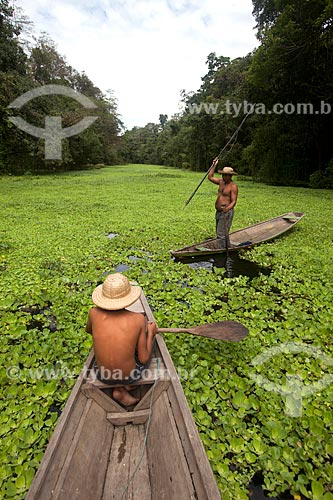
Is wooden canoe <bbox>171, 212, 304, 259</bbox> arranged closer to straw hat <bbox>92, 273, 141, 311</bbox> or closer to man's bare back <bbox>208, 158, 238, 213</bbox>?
man's bare back <bbox>208, 158, 238, 213</bbox>

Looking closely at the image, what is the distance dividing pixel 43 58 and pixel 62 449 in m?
32.7

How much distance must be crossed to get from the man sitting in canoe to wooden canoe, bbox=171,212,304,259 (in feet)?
12.0

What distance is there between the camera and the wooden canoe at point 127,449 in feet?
5.31

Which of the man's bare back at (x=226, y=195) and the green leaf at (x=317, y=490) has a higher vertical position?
the man's bare back at (x=226, y=195)

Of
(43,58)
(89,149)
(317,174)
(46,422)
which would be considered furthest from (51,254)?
(89,149)

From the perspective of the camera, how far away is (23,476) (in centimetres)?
201

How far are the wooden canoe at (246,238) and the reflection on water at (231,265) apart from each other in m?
0.14

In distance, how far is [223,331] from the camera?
3.17 metres

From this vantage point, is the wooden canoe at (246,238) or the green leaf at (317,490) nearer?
the green leaf at (317,490)

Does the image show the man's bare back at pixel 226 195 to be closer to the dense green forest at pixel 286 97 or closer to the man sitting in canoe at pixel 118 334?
the man sitting in canoe at pixel 118 334

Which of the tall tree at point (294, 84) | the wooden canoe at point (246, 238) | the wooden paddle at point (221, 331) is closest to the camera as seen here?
the wooden paddle at point (221, 331)

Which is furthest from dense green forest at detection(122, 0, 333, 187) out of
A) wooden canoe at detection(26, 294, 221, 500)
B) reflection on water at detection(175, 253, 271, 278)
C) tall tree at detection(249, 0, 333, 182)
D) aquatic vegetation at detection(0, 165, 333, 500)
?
wooden canoe at detection(26, 294, 221, 500)

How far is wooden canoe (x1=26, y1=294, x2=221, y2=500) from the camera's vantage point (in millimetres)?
1618

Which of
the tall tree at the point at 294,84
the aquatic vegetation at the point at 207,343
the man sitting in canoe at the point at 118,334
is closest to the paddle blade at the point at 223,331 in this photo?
the aquatic vegetation at the point at 207,343
